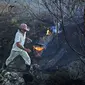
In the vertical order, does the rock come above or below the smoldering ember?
below

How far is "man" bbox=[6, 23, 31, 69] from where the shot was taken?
8.57 metres

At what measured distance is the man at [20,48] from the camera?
337 inches

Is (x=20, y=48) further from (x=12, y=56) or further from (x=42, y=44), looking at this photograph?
(x=42, y=44)

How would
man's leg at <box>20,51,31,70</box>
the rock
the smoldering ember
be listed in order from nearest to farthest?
the smoldering ember
the rock
man's leg at <box>20,51,31,70</box>

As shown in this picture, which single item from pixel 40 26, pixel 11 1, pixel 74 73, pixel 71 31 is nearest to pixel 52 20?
pixel 40 26

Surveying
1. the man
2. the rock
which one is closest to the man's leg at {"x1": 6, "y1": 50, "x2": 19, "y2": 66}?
the man

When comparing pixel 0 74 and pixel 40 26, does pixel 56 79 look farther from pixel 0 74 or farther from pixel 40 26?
pixel 40 26

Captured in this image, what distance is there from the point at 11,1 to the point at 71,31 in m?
3.36

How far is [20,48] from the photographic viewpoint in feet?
28.2

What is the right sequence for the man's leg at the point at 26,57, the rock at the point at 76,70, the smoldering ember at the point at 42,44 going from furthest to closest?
the man's leg at the point at 26,57
the rock at the point at 76,70
the smoldering ember at the point at 42,44

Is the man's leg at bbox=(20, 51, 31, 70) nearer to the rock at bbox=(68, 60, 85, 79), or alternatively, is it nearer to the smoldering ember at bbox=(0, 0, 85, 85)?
the smoldering ember at bbox=(0, 0, 85, 85)

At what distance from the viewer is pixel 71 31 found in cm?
1006

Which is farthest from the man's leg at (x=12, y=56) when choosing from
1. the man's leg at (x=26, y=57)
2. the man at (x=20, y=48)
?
the man's leg at (x=26, y=57)

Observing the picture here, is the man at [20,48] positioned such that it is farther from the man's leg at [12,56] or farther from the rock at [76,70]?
the rock at [76,70]
